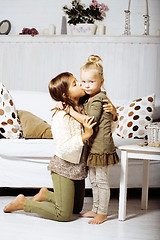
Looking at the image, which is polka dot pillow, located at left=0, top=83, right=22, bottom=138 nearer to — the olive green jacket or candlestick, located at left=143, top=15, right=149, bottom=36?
the olive green jacket

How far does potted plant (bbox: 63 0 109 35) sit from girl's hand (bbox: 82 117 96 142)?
218 centimetres

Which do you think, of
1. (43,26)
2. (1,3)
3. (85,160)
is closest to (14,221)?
(85,160)

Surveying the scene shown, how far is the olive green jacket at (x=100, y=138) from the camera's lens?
6.34 ft

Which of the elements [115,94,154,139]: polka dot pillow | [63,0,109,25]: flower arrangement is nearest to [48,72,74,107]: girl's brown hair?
[115,94,154,139]: polka dot pillow

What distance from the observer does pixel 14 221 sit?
197 centimetres

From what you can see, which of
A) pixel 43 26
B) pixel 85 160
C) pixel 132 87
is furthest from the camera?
pixel 43 26

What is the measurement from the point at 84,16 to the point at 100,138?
7.67 feet

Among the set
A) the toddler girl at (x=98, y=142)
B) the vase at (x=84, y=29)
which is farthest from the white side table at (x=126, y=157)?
the vase at (x=84, y=29)

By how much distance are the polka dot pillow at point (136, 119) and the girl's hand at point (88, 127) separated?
875mm

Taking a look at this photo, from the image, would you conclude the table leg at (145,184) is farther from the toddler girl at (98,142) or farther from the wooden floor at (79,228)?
the toddler girl at (98,142)

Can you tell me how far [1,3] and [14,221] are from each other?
117 inches

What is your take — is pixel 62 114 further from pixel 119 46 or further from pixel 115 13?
pixel 115 13

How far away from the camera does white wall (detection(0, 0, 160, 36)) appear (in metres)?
3.95

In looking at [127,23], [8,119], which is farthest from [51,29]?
[8,119]
